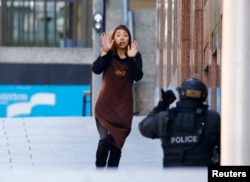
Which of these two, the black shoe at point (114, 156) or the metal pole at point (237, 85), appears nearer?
the metal pole at point (237, 85)

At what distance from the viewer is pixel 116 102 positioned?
8664 millimetres

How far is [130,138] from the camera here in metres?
13.1

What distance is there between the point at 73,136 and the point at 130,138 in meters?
0.84

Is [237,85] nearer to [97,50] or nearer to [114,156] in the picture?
[114,156]

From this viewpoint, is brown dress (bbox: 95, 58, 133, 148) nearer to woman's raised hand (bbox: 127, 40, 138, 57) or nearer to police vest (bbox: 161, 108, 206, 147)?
woman's raised hand (bbox: 127, 40, 138, 57)

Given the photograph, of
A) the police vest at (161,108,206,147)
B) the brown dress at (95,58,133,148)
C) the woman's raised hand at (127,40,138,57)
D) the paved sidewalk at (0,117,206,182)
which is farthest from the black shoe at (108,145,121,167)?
the police vest at (161,108,206,147)

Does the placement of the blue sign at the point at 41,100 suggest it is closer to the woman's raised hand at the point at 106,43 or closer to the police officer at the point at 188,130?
the woman's raised hand at the point at 106,43

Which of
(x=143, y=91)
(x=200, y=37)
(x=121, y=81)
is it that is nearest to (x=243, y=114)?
(x=121, y=81)

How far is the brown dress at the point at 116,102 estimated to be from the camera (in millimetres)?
8578

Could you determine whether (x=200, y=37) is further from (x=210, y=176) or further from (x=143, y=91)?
(x=143, y=91)

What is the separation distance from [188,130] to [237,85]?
1621 mm

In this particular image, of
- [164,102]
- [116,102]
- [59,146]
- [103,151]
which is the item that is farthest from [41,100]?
[164,102]

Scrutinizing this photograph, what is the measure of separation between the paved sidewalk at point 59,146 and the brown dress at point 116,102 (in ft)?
2.18

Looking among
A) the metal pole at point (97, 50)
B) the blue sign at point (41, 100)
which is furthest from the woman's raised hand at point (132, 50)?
the blue sign at point (41, 100)
